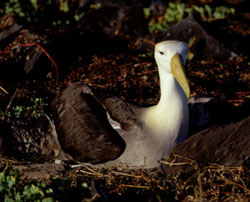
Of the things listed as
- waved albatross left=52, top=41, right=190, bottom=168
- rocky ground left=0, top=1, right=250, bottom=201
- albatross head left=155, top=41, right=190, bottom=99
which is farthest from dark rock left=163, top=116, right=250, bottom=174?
albatross head left=155, top=41, right=190, bottom=99

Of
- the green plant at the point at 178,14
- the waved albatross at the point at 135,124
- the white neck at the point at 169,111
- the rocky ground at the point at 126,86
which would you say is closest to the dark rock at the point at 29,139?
the rocky ground at the point at 126,86

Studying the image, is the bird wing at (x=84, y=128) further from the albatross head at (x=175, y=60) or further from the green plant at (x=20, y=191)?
the green plant at (x=20, y=191)

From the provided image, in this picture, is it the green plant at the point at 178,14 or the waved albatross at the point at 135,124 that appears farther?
the green plant at the point at 178,14

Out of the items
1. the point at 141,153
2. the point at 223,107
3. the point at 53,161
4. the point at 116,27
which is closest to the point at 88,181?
the point at 141,153

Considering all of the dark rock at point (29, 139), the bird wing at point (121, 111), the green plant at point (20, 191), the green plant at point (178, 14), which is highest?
the green plant at point (178, 14)

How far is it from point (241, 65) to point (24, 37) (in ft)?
11.5

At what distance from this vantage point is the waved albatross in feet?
16.1

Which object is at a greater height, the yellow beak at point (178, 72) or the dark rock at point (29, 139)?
the yellow beak at point (178, 72)

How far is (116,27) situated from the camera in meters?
8.62

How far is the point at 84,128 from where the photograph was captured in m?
5.17

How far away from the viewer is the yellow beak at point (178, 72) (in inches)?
191

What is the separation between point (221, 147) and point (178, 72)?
34.7 inches

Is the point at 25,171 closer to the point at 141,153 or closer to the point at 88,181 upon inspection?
the point at 88,181

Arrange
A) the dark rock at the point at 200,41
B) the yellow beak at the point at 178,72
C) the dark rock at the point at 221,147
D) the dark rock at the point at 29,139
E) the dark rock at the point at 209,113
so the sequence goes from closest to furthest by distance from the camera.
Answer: the dark rock at the point at 221,147 < the yellow beak at the point at 178,72 < the dark rock at the point at 29,139 < the dark rock at the point at 209,113 < the dark rock at the point at 200,41
